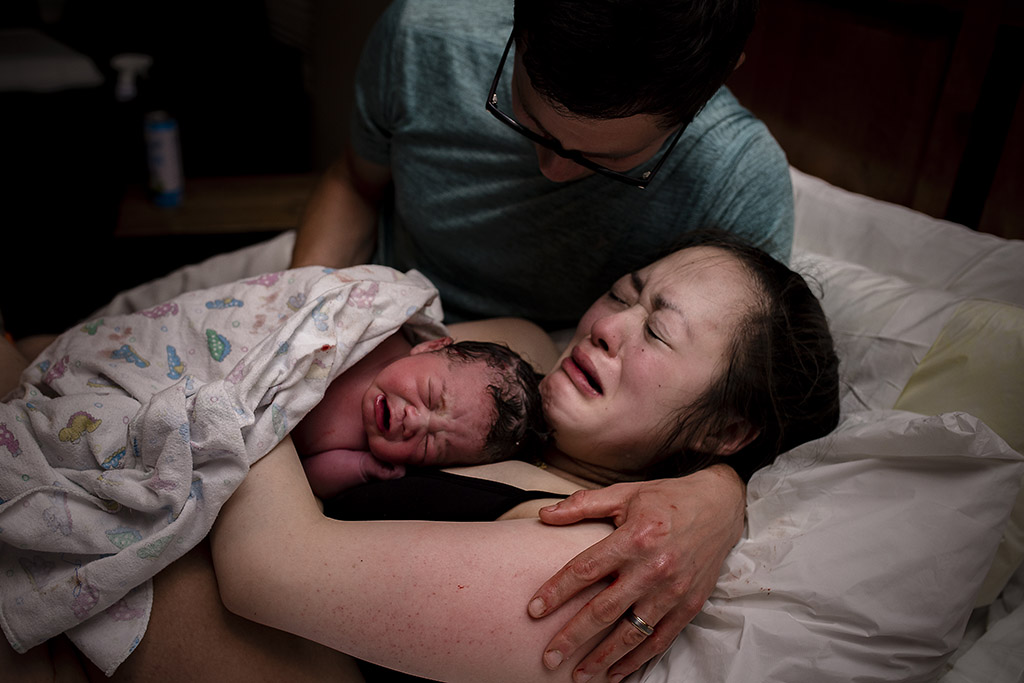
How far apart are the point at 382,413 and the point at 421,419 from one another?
0.07 metres

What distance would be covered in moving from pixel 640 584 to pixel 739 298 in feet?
1.60

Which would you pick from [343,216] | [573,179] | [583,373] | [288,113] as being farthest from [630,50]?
[288,113]

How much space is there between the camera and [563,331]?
1674mm

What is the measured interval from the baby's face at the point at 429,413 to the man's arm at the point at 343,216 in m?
0.54

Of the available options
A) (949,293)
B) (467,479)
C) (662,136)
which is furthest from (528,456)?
(949,293)

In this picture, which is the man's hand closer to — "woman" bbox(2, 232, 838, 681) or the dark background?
"woman" bbox(2, 232, 838, 681)

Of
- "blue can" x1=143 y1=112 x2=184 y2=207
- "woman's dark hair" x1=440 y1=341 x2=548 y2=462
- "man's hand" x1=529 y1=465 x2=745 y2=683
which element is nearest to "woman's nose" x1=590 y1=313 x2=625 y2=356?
"woman's dark hair" x1=440 y1=341 x2=548 y2=462

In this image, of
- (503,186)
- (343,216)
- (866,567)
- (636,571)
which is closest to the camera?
(636,571)

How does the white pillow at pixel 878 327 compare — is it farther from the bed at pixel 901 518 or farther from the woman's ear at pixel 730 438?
the woman's ear at pixel 730 438

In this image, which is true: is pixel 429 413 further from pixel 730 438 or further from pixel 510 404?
pixel 730 438

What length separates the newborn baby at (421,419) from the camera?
1243mm

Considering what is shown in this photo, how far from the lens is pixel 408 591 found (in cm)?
96

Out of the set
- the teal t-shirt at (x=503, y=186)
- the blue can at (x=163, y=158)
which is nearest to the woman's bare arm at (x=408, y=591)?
the teal t-shirt at (x=503, y=186)

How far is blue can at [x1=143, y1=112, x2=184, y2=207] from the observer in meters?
3.18
